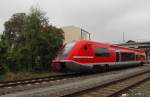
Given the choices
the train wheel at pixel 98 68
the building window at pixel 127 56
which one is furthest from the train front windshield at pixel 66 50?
→ the building window at pixel 127 56

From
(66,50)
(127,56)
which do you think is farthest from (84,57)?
(127,56)

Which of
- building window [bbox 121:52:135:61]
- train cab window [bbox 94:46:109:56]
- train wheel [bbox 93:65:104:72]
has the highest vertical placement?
train cab window [bbox 94:46:109:56]

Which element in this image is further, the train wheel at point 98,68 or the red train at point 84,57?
the train wheel at point 98,68

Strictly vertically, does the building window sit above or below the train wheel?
above

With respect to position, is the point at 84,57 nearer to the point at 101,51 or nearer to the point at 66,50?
the point at 66,50

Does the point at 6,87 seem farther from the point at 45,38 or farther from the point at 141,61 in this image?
the point at 141,61

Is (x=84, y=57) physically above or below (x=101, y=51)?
below

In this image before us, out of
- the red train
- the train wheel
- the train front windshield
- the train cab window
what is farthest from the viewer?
the train wheel

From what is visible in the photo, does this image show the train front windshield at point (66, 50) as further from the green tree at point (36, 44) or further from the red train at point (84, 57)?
the green tree at point (36, 44)

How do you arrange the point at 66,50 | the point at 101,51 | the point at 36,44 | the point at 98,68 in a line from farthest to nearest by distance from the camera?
the point at 36,44
the point at 101,51
the point at 98,68
the point at 66,50

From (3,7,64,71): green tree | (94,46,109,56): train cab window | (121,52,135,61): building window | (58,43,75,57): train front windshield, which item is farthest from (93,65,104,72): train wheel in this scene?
(121,52,135,61): building window

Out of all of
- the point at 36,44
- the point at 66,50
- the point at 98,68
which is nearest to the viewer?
the point at 66,50

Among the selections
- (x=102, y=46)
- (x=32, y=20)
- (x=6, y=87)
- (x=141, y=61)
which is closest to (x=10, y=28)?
(x=141, y=61)

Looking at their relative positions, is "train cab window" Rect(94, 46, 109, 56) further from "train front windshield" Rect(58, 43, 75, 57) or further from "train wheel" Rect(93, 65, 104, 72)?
"train front windshield" Rect(58, 43, 75, 57)
